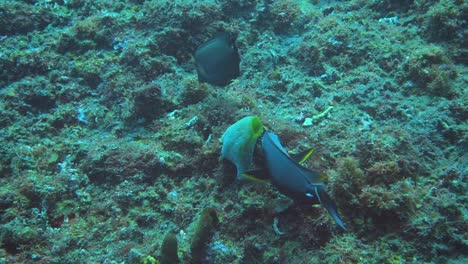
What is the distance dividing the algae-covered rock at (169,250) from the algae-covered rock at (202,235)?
0.57ft

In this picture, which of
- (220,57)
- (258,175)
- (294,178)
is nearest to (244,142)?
(258,175)

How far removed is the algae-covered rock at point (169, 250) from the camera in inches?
104

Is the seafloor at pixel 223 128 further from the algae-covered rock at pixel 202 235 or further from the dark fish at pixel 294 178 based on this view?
the dark fish at pixel 294 178

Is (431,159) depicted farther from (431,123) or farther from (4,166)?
(4,166)

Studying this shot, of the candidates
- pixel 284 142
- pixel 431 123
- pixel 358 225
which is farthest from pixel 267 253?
pixel 431 123

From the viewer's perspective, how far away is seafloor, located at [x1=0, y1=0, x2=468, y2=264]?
2.70 metres

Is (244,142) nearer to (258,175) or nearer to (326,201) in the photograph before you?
(258,175)

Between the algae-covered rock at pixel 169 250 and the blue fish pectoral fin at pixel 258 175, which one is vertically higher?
the blue fish pectoral fin at pixel 258 175

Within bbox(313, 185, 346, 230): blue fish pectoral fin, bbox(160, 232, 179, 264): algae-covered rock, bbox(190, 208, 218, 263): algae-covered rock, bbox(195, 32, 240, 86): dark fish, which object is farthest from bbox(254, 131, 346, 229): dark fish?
bbox(195, 32, 240, 86): dark fish

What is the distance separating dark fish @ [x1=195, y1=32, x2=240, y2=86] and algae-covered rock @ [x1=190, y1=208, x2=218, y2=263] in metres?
1.79

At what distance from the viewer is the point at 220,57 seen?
12.5 feet

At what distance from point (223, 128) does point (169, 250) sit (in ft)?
5.27

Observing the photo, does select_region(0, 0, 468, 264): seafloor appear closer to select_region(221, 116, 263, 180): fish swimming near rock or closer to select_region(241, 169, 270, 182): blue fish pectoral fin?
select_region(221, 116, 263, 180): fish swimming near rock

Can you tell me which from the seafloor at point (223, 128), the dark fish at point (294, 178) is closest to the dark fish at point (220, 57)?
the seafloor at point (223, 128)
